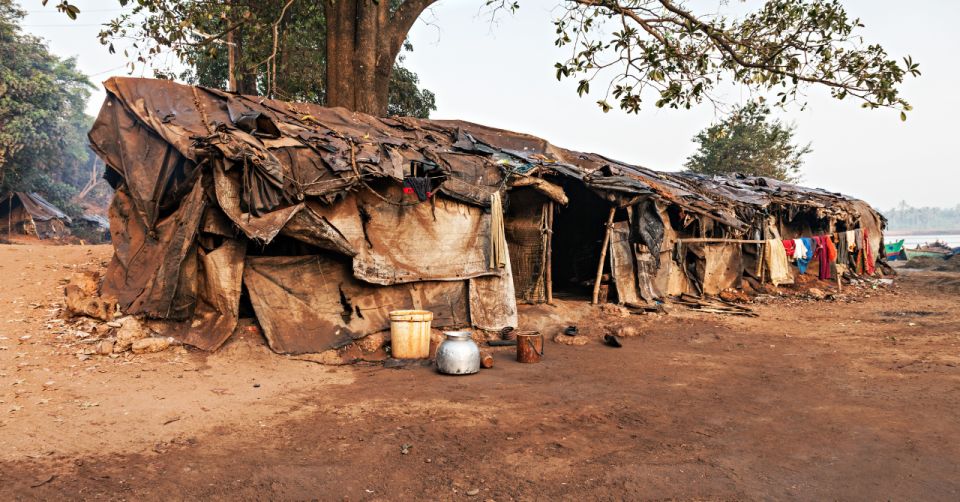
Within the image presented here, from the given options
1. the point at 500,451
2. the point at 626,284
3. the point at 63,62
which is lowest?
the point at 500,451

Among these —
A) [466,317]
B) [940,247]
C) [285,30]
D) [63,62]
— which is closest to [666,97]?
[466,317]

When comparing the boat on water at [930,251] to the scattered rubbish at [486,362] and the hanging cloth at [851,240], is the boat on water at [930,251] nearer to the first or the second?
the hanging cloth at [851,240]

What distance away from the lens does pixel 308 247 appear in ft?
25.3

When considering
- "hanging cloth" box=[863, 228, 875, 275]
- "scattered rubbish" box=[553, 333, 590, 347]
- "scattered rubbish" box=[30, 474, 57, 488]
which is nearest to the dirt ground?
"scattered rubbish" box=[30, 474, 57, 488]

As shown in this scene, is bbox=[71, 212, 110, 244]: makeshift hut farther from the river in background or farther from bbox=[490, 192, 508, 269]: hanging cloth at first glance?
the river in background

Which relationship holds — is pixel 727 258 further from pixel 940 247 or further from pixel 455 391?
pixel 940 247

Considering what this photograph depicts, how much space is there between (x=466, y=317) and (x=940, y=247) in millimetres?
33603

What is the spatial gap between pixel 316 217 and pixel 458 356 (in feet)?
8.28

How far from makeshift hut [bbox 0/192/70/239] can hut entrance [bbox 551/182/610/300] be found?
19120mm

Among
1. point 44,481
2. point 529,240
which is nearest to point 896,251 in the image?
point 529,240

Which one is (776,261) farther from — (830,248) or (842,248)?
(842,248)

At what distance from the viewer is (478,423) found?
15.9 ft

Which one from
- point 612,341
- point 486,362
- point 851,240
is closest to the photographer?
point 486,362

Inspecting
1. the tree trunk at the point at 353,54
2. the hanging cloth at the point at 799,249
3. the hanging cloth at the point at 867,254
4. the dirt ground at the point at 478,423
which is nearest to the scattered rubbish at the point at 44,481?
the dirt ground at the point at 478,423
